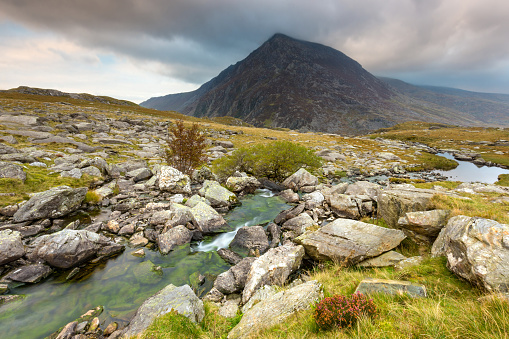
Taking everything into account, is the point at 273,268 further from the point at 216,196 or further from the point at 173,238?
the point at 216,196

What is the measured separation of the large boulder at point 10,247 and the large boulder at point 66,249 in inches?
19.3

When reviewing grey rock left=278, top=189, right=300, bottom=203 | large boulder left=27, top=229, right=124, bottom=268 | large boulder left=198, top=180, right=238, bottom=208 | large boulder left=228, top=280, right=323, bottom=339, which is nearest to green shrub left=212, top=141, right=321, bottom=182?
grey rock left=278, top=189, right=300, bottom=203

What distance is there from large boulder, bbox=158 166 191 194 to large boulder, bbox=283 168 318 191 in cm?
1310

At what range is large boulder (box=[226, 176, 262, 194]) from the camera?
79.8 ft

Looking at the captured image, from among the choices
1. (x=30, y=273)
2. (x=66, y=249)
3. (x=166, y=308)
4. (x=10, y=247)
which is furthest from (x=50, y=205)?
(x=166, y=308)

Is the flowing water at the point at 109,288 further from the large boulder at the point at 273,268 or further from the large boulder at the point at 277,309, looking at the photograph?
the large boulder at the point at 277,309

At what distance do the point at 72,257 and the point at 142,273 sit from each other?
3567 mm

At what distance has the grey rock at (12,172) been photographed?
17.1 meters

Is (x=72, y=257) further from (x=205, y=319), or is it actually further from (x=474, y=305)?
(x=474, y=305)

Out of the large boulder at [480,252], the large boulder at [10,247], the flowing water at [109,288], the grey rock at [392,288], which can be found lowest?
the flowing water at [109,288]

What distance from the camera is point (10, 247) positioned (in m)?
10.3

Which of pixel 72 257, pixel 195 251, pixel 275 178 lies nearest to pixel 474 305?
pixel 195 251

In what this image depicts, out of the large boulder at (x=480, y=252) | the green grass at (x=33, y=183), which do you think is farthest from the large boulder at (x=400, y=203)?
the green grass at (x=33, y=183)

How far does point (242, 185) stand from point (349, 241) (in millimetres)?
15813
